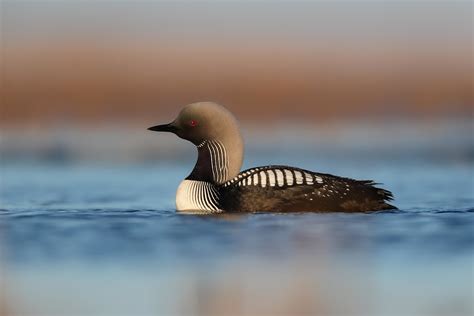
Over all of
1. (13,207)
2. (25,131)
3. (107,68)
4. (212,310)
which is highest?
(107,68)

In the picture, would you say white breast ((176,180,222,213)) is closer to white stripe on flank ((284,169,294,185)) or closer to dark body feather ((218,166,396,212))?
dark body feather ((218,166,396,212))

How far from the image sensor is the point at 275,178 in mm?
11273

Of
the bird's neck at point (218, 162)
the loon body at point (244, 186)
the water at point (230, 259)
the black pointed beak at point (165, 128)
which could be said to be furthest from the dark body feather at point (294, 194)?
the black pointed beak at point (165, 128)

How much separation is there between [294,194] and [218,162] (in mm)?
805

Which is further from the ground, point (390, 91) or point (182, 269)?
point (390, 91)

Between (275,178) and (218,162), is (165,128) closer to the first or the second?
(218,162)

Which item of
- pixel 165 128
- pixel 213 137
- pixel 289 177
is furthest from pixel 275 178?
pixel 165 128

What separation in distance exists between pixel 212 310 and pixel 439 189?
695 cm

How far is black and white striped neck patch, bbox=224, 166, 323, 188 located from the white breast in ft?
0.62

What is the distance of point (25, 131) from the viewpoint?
22719mm

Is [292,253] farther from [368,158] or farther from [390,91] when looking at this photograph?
[390,91]

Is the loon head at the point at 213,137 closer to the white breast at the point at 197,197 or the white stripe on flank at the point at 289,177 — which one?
the white breast at the point at 197,197

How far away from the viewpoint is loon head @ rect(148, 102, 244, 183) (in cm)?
1165

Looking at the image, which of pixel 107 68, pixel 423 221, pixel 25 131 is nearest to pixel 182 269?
pixel 423 221
